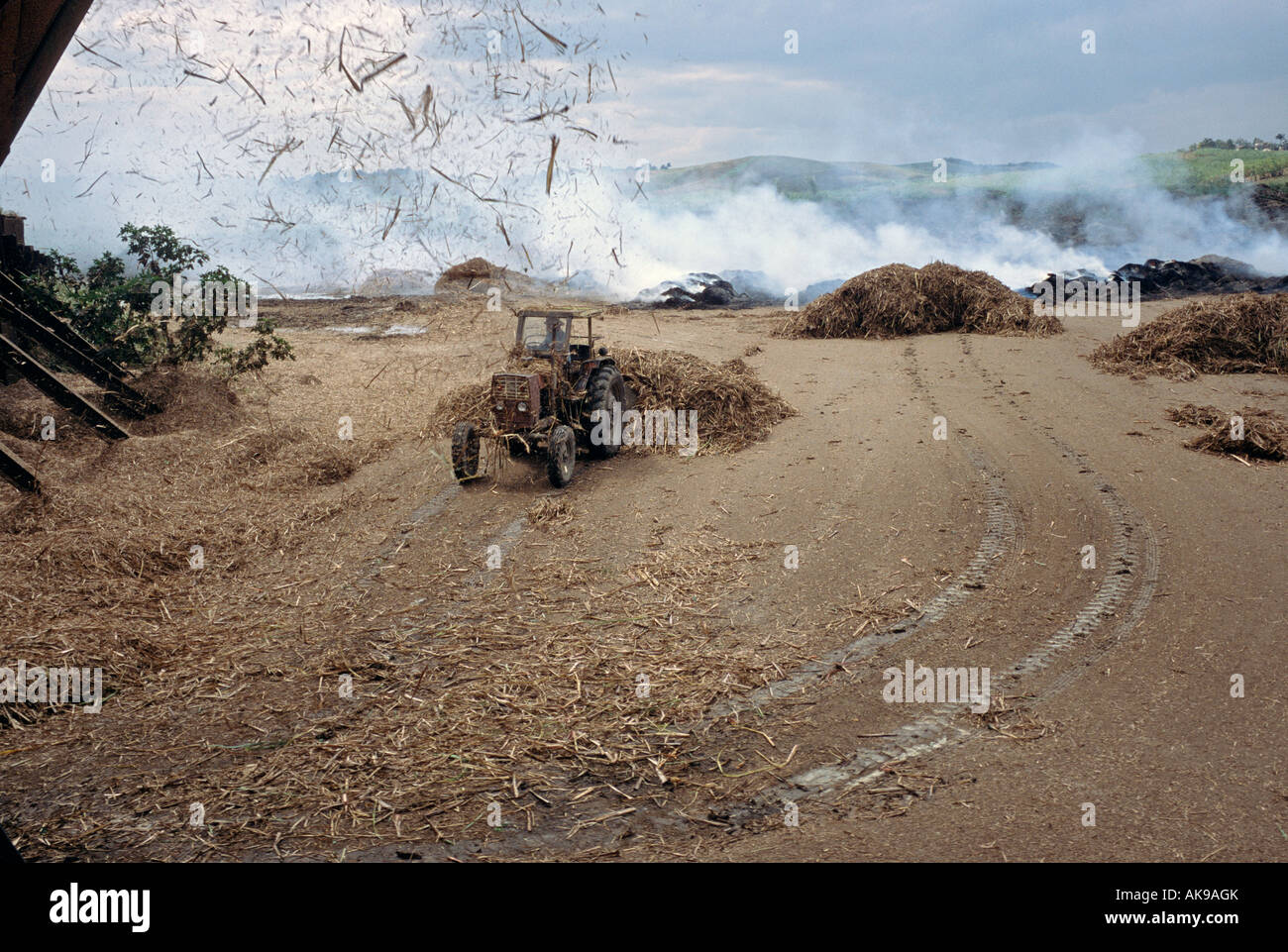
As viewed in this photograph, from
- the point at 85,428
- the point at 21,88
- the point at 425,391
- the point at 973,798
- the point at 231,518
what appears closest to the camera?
the point at 21,88

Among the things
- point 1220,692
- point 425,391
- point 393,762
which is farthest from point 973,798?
point 425,391

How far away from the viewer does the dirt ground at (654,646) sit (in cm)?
454

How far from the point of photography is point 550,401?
1076cm

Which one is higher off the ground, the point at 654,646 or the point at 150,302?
the point at 150,302

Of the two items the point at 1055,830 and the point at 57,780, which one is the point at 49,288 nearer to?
the point at 57,780

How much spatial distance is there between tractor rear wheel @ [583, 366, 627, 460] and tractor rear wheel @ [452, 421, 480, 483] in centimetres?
159

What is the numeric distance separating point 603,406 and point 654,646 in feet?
17.2

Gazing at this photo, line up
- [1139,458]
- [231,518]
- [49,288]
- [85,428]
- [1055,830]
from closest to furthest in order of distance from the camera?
1. [1055,830]
2. [231,518]
3. [1139,458]
4. [85,428]
5. [49,288]

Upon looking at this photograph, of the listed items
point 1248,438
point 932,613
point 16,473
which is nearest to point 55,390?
point 16,473

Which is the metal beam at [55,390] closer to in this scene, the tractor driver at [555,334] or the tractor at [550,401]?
the tractor at [550,401]

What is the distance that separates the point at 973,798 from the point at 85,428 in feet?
40.8

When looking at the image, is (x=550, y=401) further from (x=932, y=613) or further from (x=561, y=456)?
(x=932, y=613)

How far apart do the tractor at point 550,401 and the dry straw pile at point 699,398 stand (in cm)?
80

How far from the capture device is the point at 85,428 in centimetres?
1187
